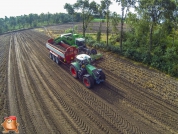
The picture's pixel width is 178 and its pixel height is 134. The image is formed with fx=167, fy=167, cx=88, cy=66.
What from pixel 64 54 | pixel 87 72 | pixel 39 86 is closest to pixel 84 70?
pixel 87 72

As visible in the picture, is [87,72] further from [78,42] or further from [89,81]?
[78,42]

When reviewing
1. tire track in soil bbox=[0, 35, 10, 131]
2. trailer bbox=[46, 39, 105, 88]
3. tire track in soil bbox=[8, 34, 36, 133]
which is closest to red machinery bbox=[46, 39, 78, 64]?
trailer bbox=[46, 39, 105, 88]

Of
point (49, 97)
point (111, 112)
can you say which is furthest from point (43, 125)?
point (111, 112)

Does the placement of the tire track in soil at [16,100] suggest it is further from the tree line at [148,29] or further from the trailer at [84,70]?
the tree line at [148,29]

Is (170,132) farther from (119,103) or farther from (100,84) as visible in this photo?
(100,84)

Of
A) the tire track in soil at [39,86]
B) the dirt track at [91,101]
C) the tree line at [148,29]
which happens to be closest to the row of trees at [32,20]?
the tree line at [148,29]

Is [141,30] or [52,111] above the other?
[141,30]
